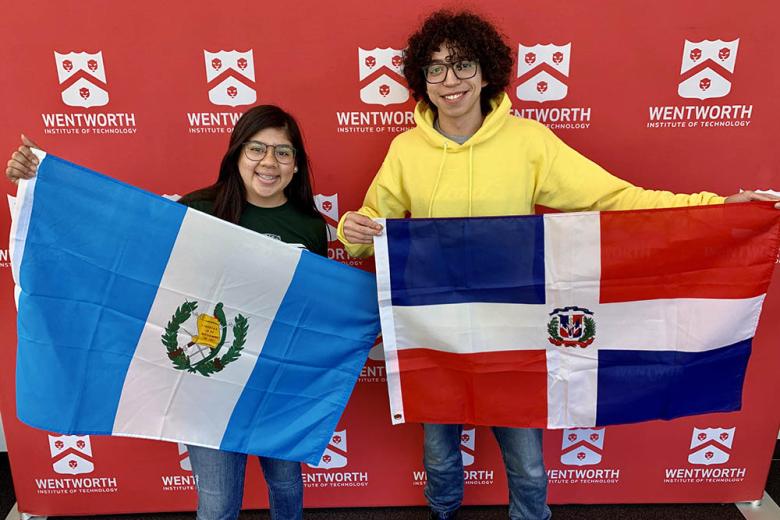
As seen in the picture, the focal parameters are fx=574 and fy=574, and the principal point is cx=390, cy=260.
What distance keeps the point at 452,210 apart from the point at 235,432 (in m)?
0.90

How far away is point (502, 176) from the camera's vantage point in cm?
161

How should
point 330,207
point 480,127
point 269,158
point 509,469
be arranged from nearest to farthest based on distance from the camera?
point 269,158, point 480,127, point 509,469, point 330,207

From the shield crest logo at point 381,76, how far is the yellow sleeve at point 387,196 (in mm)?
307

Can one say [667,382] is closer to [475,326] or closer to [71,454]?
[475,326]

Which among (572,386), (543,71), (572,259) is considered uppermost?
(543,71)

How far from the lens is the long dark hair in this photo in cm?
156

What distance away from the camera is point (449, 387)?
175cm

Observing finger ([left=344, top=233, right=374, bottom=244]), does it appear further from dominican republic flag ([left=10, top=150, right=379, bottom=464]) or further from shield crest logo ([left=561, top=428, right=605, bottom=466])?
shield crest logo ([left=561, top=428, right=605, bottom=466])

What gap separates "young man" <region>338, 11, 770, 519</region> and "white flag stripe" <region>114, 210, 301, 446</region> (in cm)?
26

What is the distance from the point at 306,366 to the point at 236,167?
61 centimetres

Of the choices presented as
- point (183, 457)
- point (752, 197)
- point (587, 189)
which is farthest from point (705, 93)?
point (183, 457)

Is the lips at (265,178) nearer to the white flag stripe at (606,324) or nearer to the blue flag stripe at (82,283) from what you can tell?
→ the blue flag stripe at (82,283)

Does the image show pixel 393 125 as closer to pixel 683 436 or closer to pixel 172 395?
pixel 172 395

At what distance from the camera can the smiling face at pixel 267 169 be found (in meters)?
1.55
